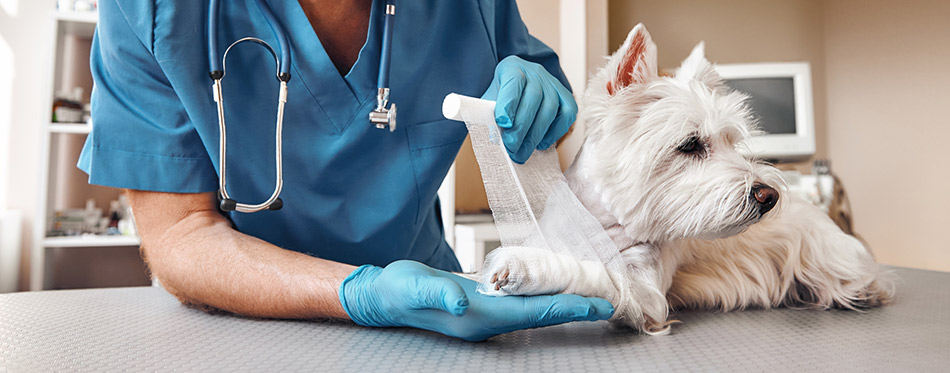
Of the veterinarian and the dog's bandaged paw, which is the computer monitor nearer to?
the veterinarian

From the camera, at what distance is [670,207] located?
0.64 meters

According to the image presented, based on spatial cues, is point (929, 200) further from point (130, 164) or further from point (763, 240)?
point (130, 164)

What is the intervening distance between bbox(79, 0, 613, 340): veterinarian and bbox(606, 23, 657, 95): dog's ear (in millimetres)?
83

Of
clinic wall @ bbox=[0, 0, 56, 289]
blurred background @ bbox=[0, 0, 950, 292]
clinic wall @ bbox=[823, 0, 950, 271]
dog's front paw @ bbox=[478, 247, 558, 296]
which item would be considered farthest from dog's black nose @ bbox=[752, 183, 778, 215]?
clinic wall @ bbox=[823, 0, 950, 271]

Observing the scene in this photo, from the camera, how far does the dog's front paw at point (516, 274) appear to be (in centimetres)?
55

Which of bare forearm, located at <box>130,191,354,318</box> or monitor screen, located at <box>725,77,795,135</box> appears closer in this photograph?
bare forearm, located at <box>130,191,354,318</box>

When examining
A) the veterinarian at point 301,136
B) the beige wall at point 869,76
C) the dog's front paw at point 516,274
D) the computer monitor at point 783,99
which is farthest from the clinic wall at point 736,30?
the dog's front paw at point 516,274

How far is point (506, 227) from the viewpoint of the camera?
2.02 ft

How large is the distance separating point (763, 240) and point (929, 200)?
3.04 m

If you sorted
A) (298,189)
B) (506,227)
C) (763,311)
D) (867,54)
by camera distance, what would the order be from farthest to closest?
(867,54), (298,189), (763,311), (506,227)

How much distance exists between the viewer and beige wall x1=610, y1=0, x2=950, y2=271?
3.12 m

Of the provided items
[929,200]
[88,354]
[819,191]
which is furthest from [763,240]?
[929,200]

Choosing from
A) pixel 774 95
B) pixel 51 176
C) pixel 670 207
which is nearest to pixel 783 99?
pixel 774 95

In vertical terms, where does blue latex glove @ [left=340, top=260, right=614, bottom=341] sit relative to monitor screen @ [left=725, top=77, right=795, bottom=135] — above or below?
below
